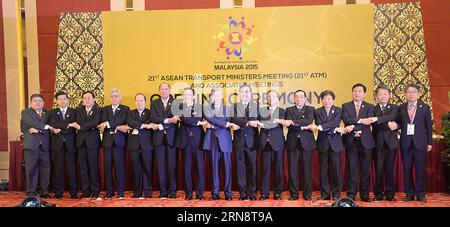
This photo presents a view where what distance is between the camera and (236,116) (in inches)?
211

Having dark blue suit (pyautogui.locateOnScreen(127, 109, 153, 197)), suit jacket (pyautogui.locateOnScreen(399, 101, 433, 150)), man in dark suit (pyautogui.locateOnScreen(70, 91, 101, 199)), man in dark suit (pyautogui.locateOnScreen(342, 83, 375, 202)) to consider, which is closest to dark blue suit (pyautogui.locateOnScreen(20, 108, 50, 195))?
man in dark suit (pyautogui.locateOnScreen(70, 91, 101, 199))

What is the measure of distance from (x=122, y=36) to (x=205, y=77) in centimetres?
135

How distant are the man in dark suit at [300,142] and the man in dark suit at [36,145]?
289cm

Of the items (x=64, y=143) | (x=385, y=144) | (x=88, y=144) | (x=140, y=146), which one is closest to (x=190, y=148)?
(x=140, y=146)

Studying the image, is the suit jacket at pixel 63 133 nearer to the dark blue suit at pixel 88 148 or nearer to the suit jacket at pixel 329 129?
the dark blue suit at pixel 88 148

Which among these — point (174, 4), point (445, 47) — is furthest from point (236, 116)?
point (445, 47)

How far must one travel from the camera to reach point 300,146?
5.34 metres

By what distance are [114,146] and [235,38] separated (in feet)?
7.55

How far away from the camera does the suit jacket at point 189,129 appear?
5.39m

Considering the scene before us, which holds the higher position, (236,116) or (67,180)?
(236,116)

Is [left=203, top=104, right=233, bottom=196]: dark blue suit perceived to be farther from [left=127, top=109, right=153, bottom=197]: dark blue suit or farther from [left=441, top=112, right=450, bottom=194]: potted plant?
[left=441, top=112, right=450, bottom=194]: potted plant

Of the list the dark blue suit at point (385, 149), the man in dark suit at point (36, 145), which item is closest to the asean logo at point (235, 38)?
the dark blue suit at point (385, 149)

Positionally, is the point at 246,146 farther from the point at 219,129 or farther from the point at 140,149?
the point at 140,149
